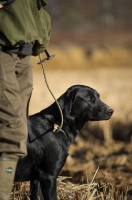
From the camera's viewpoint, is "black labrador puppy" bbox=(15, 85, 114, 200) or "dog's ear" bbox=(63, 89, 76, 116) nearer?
"black labrador puppy" bbox=(15, 85, 114, 200)

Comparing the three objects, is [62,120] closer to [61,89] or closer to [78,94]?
[78,94]

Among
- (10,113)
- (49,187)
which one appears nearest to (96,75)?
(49,187)

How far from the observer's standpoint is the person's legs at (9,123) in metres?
4.80

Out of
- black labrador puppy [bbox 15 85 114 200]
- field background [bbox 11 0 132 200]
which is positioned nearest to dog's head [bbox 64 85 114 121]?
black labrador puppy [bbox 15 85 114 200]

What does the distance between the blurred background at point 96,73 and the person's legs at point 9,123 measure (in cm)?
199

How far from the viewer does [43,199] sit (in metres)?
6.14

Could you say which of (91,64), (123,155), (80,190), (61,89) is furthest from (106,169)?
(91,64)

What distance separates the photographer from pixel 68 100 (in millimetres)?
5957

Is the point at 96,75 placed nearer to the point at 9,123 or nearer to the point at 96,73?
the point at 96,73

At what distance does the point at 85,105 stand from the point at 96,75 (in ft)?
58.0

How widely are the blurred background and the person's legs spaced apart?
1.99 metres

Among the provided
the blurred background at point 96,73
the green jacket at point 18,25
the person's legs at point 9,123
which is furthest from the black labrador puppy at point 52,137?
the green jacket at point 18,25

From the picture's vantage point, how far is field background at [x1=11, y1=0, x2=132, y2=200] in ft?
27.3

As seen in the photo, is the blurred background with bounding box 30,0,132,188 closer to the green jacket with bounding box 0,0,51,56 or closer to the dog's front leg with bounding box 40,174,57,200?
the dog's front leg with bounding box 40,174,57,200
